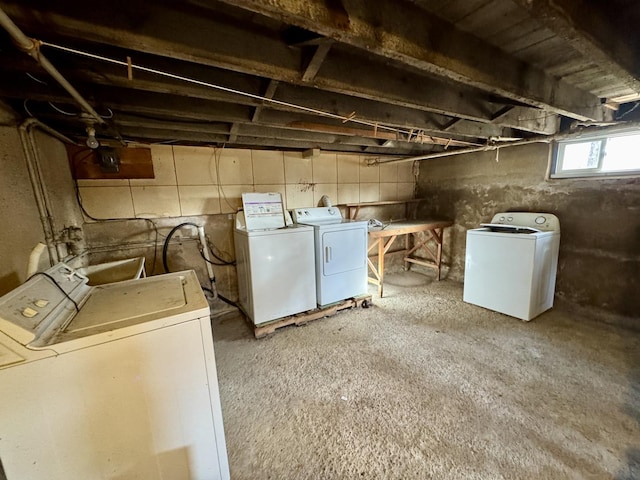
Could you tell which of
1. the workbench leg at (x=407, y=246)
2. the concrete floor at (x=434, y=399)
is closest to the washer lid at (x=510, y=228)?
the concrete floor at (x=434, y=399)

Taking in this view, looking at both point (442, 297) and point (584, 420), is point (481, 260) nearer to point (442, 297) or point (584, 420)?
point (442, 297)

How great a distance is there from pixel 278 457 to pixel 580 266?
342 centimetres

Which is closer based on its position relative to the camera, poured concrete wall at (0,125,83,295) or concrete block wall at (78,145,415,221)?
poured concrete wall at (0,125,83,295)

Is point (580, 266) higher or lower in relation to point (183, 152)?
lower

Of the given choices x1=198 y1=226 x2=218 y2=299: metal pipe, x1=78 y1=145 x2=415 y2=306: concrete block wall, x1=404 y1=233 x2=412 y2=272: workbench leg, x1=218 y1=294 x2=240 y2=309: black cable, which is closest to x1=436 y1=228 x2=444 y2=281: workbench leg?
x1=404 y1=233 x2=412 y2=272: workbench leg

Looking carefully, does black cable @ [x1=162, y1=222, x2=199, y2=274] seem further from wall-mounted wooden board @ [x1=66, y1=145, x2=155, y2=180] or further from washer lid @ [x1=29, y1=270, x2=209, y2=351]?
washer lid @ [x1=29, y1=270, x2=209, y2=351]

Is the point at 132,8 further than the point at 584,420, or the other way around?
the point at 584,420

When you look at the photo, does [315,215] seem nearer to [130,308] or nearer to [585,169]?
[130,308]

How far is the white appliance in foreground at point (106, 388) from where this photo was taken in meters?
0.84

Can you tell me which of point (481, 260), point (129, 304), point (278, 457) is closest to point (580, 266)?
point (481, 260)

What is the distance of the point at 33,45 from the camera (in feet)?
2.73

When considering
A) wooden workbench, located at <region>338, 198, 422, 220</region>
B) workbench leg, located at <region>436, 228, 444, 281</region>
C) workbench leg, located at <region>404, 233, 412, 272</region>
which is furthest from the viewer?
workbench leg, located at <region>404, 233, 412, 272</region>

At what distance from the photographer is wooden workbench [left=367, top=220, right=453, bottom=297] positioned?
329cm

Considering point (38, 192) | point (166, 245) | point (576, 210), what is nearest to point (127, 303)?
point (38, 192)
